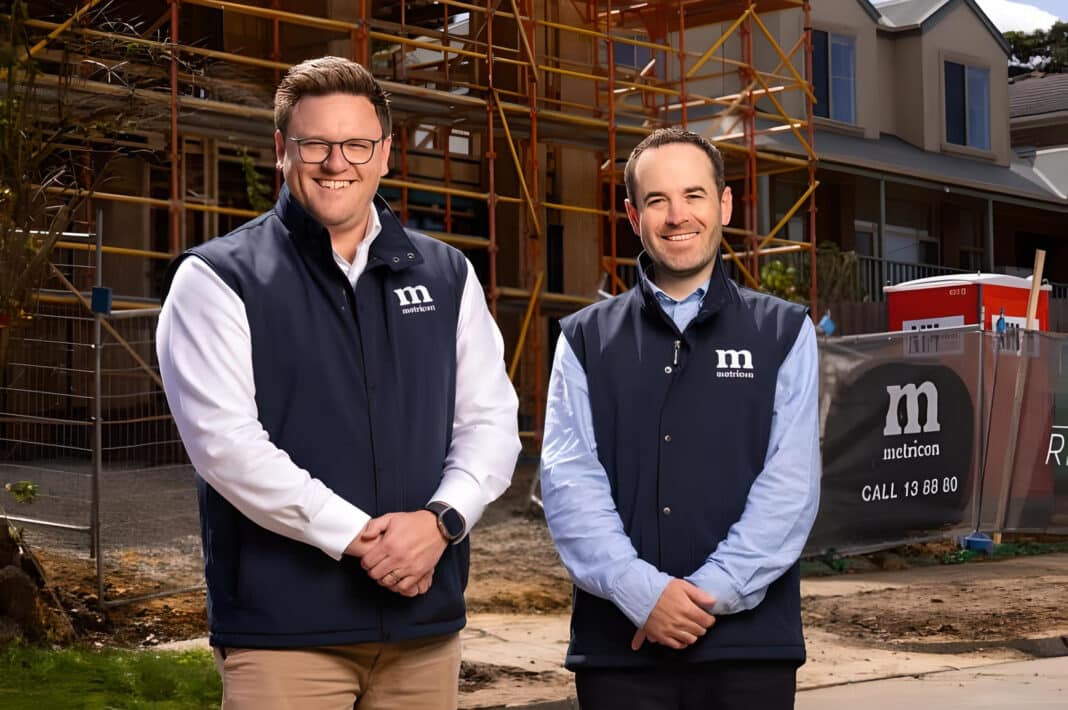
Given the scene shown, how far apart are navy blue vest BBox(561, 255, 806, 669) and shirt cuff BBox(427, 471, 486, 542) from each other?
1.56ft

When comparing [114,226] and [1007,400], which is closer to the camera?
[1007,400]

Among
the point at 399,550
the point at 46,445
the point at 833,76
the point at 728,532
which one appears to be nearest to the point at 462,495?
the point at 399,550

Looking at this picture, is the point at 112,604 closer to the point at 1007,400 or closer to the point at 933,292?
the point at 1007,400

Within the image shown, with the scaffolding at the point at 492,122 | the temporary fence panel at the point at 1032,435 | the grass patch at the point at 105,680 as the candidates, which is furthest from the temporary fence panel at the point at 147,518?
the temporary fence panel at the point at 1032,435

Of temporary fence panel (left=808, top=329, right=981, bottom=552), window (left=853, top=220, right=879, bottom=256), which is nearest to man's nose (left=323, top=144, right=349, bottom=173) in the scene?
temporary fence panel (left=808, top=329, right=981, bottom=552)

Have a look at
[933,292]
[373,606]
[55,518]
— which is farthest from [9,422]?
[933,292]

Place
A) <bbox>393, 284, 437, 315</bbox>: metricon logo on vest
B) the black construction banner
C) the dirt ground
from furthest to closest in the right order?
the black construction banner
the dirt ground
<bbox>393, 284, 437, 315</bbox>: metricon logo on vest

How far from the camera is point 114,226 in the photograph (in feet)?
66.0

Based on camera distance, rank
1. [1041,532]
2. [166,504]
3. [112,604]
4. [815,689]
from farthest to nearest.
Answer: [1041,532], [166,504], [112,604], [815,689]

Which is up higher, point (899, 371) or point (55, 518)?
point (899, 371)

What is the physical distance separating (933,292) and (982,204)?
51.5ft

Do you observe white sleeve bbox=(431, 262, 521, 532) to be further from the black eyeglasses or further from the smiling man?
the black eyeglasses

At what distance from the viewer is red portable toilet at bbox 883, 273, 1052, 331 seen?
1856cm

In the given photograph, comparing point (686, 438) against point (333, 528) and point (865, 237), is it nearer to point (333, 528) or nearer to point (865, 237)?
point (333, 528)
